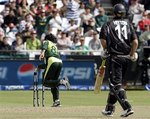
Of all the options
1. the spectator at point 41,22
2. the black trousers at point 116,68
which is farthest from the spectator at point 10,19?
the black trousers at point 116,68

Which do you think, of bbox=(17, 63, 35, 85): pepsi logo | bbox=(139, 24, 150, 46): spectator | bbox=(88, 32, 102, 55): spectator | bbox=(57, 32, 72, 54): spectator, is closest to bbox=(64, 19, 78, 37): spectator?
bbox=(57, 32, 72, 54): spectator

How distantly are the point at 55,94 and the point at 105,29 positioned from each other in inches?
156

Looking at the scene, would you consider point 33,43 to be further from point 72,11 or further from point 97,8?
point 97,8

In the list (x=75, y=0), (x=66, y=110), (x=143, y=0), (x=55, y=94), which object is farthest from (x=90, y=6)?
(x=66, y=110)

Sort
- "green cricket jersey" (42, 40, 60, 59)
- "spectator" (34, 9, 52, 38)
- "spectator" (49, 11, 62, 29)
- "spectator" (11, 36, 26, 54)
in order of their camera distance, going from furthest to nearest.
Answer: "spectator" (49, 11, 62, 29) → "spectator" (34, 9, 52, 38) → "spectator" (11, 36, 26, 54) → "green cricket jersey" (42, 40, 60, 59)

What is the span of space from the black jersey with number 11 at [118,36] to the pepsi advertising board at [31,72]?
34.6 feet

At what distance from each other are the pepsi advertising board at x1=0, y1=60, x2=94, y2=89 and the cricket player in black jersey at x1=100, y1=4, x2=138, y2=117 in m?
10.5

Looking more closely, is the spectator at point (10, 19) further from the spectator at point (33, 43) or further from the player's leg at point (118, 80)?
the player's leg at point (118, 80)

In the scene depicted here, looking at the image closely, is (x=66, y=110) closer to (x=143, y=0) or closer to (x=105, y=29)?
(x=105, y=29)

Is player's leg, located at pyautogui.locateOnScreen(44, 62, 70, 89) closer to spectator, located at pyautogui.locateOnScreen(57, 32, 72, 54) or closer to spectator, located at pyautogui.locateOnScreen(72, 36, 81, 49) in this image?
spectator, located at pyautogui.locateOnScreen(57, 32, 72, 54)

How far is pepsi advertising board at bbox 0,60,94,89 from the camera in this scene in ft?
72.9

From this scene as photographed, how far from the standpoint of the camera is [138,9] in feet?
90.7

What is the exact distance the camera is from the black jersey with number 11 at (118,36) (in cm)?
1180

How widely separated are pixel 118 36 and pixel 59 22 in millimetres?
15059
